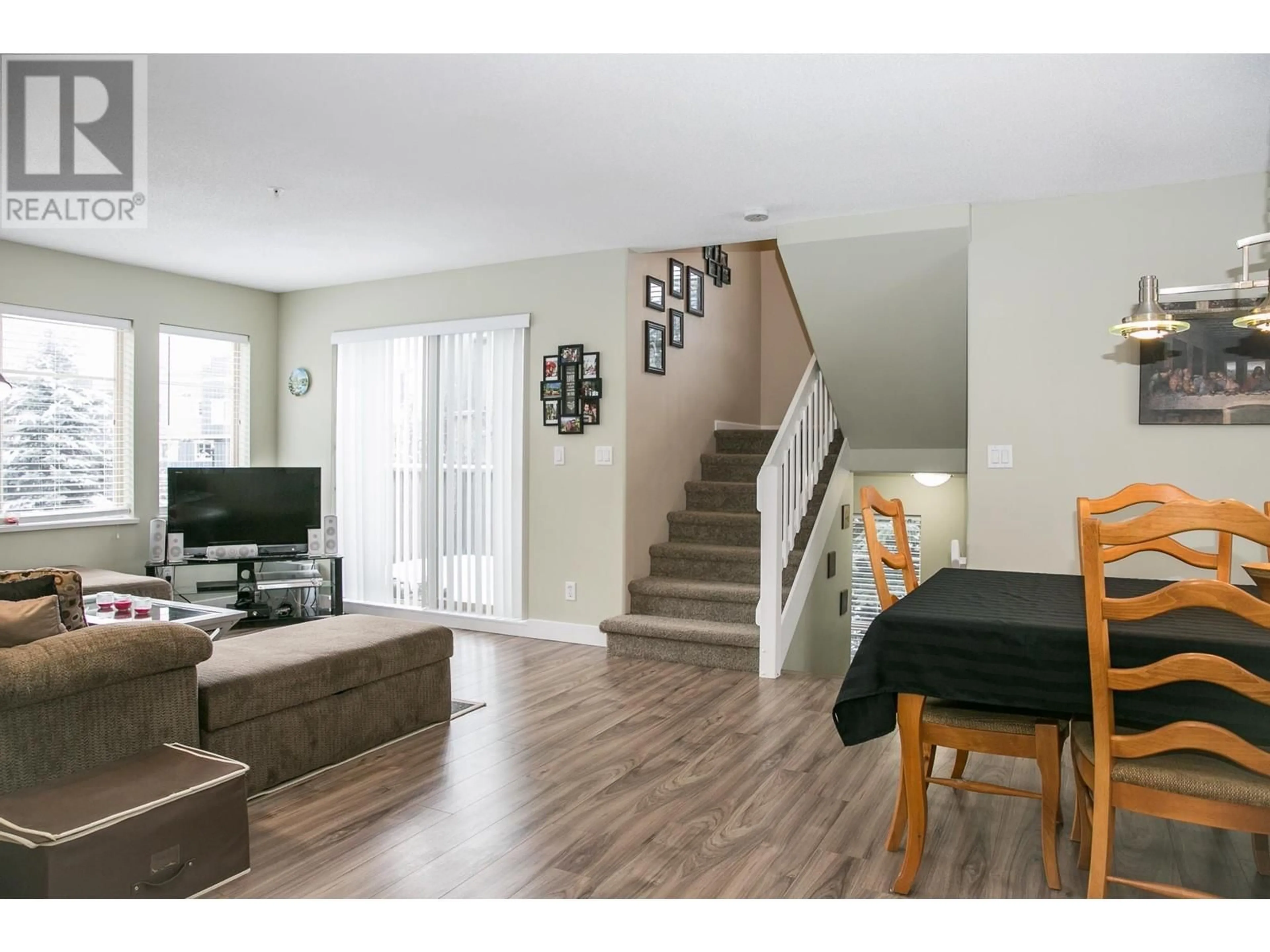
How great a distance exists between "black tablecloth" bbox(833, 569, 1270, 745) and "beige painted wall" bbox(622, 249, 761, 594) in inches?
118

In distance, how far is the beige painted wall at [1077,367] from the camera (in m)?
3.85

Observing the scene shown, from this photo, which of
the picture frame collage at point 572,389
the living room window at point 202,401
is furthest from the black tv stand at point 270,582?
the picture frame collage at point 572,389

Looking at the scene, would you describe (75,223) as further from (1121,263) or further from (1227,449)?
(1227,449)

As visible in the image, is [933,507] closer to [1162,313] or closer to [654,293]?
[654,293]

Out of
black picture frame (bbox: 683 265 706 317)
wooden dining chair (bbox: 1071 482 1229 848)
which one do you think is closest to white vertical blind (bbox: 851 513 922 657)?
black picture frame (bbox: 683 265 706 317)

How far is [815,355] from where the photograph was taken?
525 cm

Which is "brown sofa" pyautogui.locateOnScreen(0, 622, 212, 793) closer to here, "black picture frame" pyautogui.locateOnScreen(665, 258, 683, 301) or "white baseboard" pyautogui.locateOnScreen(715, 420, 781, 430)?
"black picture frame" pyautogui.locateOnScreen(665, 258, 683, 301)

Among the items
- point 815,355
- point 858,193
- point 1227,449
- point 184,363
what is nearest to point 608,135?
point 858,193

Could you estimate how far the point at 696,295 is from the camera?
620 cm

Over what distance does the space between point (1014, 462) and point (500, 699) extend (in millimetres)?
2845

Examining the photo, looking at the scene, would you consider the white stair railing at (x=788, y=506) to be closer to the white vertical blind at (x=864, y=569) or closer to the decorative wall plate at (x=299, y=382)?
the white vertical blind at (x=864, y=569)

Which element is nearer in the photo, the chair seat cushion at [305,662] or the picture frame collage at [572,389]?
the chair seat cushion at [305,662]

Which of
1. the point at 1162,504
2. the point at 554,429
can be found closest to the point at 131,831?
the point at 1162,504

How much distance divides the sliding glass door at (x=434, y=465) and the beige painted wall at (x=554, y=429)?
0.34 ft
